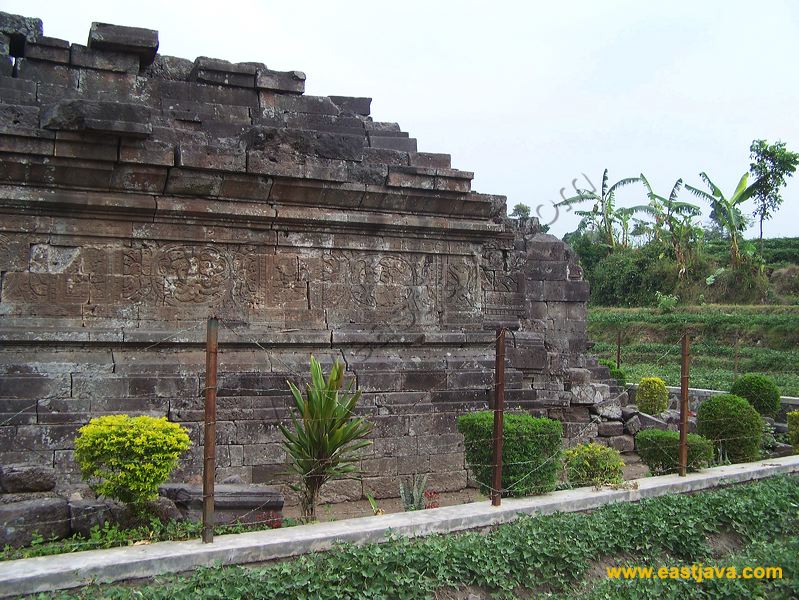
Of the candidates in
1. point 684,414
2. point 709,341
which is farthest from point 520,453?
point 709,341

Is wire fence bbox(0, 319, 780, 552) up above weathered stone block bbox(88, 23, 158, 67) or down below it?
below

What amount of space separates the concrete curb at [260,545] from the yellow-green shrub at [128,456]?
1.77ft

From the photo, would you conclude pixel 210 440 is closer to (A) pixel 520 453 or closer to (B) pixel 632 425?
(A) pixel 520 453

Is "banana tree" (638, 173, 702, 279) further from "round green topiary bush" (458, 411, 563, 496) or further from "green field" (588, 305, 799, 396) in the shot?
"round green topiary bush" (458, 411, 563, 496)

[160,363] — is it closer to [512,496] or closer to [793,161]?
[512,496]

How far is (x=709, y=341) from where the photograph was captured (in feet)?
76.0

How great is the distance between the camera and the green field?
753 inches

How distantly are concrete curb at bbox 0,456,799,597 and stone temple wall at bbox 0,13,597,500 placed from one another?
2.03 meters

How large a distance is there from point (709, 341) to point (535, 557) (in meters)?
20.7

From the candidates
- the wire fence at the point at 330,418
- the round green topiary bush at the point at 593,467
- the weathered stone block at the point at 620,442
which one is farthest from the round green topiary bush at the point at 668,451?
the weathered stone block at the point at 620,442

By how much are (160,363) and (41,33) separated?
10.6 feet

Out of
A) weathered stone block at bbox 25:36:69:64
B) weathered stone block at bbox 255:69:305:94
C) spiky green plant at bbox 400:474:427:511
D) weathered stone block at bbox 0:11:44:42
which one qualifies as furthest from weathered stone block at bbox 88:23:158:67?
spiky green plant at bbox 400:474:427:511

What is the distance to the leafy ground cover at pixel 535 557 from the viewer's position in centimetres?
370

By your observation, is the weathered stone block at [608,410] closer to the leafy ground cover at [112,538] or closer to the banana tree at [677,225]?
the leafy ground cover at [112,538]
